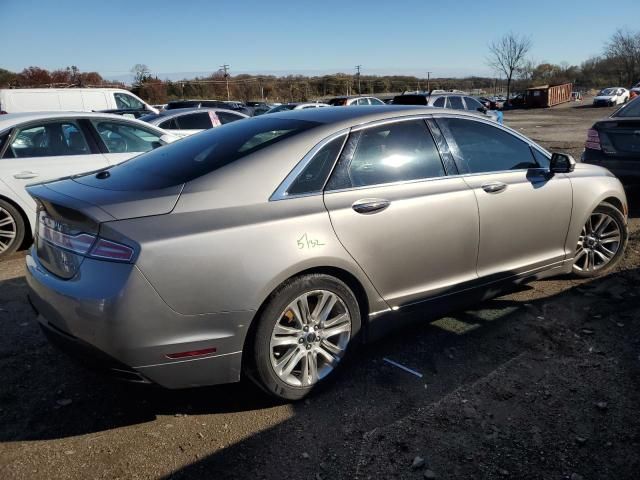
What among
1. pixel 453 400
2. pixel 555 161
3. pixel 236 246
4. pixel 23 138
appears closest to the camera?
pixel 236 246

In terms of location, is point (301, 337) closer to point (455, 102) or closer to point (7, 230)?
point (7, 230)

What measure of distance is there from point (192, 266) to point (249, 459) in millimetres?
969

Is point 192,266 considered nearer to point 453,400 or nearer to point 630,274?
point 453,400

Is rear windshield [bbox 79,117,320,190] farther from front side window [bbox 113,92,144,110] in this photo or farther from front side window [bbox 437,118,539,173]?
front side window [bbox 113,92,144,110]

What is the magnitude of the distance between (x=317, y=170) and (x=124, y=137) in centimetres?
446

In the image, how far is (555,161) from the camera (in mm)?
4094

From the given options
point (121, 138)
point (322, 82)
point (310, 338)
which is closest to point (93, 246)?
point (310, 338)

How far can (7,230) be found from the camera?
227 inches

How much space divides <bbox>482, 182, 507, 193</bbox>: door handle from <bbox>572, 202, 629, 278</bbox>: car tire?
3.86 ft

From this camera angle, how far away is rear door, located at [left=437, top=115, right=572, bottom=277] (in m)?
3.68

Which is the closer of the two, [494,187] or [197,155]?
[197,155]

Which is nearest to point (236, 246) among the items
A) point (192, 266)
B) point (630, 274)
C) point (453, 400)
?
point (192, 266)

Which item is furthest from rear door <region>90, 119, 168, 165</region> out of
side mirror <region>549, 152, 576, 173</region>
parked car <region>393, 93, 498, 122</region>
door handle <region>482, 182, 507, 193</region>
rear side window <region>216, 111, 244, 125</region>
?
parked car <region>393, 93, 498, 122</region>

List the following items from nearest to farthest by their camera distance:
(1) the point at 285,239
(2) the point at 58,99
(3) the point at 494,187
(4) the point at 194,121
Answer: (1) the point at 285,239 → (3) the point at 494,187 → (4) the point at 194,121 → (2) the point at 58,99
